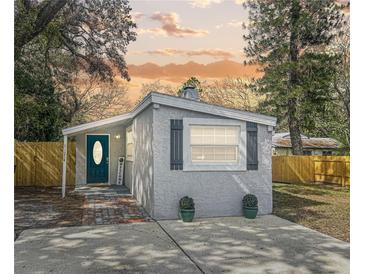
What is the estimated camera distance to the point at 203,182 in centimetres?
798

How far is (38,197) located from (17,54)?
188 inches

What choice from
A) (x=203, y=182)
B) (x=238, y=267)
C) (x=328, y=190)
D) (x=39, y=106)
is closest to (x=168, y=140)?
(x=203, y=182)

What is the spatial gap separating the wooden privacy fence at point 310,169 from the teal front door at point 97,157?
9.31m

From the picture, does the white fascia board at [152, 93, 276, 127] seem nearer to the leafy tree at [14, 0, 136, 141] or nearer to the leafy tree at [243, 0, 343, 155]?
the leafy tree at [14, 0, 136, 141]

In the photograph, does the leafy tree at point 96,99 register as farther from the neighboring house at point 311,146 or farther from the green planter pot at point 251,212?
the green planter pot at point 251,212

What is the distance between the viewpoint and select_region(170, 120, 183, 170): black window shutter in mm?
7781

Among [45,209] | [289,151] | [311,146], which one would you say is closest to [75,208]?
[45,209]

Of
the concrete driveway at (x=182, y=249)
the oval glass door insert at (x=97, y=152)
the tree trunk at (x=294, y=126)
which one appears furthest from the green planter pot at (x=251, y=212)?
the tree trunk at (x=294, y=126)

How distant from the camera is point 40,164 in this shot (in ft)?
48.1

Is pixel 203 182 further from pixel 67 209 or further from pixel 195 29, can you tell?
pixel 195 29

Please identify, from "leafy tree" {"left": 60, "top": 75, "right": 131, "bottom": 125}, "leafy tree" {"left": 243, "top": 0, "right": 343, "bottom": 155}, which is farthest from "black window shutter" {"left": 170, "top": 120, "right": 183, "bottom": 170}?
"leafy tree" {"left": 60, "top": 75, "right": 131, "bottom": 125}

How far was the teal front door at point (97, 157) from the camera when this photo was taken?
1423 cm

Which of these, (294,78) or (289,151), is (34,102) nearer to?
(294,78)

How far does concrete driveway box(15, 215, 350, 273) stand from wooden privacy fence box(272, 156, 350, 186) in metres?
9.79
